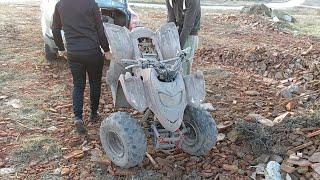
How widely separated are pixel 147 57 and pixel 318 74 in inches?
161

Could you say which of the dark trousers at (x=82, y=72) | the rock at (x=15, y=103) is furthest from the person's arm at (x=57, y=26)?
the rock at (x=15, y=103)

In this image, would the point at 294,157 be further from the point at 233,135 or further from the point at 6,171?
the point at 6,171

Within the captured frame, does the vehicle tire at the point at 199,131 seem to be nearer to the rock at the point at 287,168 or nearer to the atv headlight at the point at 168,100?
the atv headlight at the point at 168,100

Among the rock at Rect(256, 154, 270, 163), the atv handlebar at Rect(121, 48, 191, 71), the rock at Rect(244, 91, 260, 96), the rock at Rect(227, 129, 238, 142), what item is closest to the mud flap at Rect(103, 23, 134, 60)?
the atv handlebar at Rect(121, 48, 191, 71)

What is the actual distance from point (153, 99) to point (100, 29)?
1.35 m

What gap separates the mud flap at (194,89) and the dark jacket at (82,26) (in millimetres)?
1190

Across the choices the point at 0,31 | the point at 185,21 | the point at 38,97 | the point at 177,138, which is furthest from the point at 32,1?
the point at 177,138

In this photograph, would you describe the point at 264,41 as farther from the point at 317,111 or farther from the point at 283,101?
the point at 317,111

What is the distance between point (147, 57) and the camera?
16.4ft

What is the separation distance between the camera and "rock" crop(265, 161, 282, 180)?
4555 mm

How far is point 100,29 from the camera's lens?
5.23 m

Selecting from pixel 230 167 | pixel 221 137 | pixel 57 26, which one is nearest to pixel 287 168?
pixel 230 167

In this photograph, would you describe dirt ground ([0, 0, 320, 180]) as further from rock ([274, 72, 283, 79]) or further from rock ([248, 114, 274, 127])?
rock ([248, 114, 274, 127])

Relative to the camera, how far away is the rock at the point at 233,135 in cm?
529
